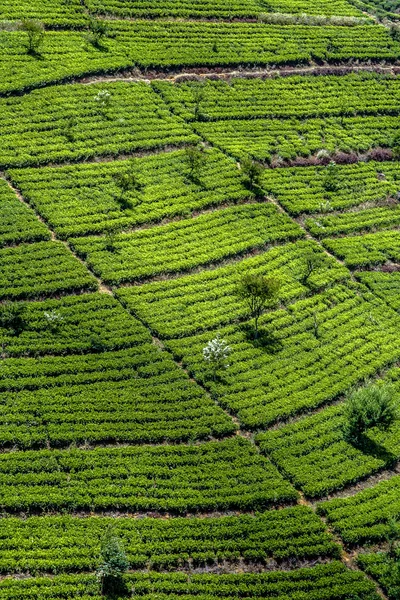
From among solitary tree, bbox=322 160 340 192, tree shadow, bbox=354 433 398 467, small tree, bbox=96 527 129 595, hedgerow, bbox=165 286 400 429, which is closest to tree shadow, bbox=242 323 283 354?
hedgerow, bbox=165 286 400 429

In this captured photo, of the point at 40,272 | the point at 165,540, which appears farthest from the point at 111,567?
the point at 40,272

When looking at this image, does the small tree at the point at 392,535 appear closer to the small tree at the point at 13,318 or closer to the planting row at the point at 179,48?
the small tree at the point at 13,318

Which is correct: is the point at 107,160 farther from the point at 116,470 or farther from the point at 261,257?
the point at 116,470

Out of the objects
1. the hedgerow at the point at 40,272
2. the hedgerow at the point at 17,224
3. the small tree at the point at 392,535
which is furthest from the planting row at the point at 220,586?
the hedgerow at the point at 17,224

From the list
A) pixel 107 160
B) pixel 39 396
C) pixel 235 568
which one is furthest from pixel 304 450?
pixel 107 160

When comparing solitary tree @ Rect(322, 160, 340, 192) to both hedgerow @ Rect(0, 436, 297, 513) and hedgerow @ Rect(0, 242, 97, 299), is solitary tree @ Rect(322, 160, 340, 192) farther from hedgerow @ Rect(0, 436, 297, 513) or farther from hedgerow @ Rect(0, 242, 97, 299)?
hedgerow @ Rect(0, 436, 297, 513)

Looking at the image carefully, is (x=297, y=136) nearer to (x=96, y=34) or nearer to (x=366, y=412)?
(x=96, y=34)

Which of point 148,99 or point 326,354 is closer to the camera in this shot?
point 326,354
